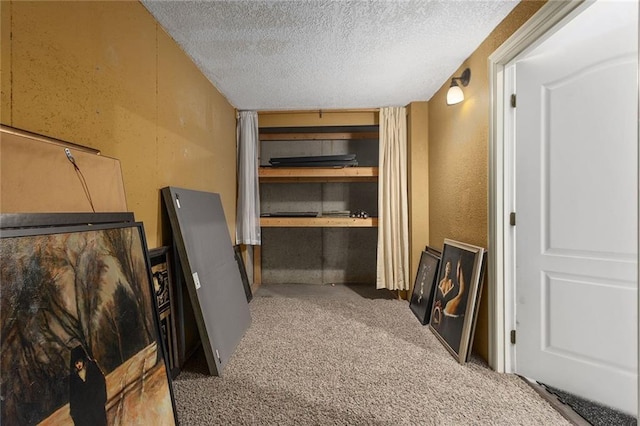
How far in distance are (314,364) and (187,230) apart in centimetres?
121

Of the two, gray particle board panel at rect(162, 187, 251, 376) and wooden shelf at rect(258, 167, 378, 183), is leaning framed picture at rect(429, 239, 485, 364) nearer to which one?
wooden shelf at rect(258, 167, 378, 183)

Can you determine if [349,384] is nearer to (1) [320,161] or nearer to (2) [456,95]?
(2) [456,95]

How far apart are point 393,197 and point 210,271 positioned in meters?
2.05

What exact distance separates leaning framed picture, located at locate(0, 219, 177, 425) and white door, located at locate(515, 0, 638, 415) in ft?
6.87

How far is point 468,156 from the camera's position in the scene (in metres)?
2.08

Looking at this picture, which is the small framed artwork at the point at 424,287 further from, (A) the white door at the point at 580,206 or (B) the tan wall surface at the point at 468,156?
(A) the white door at the point at 580,206

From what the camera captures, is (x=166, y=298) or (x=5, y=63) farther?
(x=166, y=298)

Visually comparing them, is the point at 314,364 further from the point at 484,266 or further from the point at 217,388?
the point at 484,266

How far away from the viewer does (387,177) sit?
10.1 feet

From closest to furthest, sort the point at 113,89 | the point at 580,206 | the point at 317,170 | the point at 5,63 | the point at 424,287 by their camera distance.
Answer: the point at 5,63 → the point at 113,89 → the point at 580,206 → the point at 424,287 → the point at 317,170

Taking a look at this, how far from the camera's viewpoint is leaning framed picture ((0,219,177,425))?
2.40ft

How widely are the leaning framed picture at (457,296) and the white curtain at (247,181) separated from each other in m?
1.98

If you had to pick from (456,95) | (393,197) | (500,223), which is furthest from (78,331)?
(393,197)

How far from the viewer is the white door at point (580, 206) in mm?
1405
